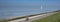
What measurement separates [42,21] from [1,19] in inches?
33.7

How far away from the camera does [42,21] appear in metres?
1.75

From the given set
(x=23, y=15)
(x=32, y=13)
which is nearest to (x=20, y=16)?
(x=23, y=15)

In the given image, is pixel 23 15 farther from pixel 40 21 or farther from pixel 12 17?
pixel 40 21

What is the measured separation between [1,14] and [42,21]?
0.94 m

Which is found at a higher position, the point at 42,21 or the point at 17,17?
the point at 17,17

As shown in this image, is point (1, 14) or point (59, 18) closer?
point (59, 18)

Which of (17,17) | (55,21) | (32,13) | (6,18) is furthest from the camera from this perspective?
(32,13)

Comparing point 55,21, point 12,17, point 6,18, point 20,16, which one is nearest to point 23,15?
point 20,16

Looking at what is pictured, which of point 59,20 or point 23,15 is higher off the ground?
point 23,15

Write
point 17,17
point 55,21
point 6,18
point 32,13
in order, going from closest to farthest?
point 55,21 → point 6,18 → point 17,17 → point 32,13

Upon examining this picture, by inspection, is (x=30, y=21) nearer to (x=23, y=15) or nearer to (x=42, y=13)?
(x=23, y=15)

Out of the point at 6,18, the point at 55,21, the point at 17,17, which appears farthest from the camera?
the point at 17,17

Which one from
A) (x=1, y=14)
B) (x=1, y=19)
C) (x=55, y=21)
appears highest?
(x=1, y=14)

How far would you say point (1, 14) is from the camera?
194cm
